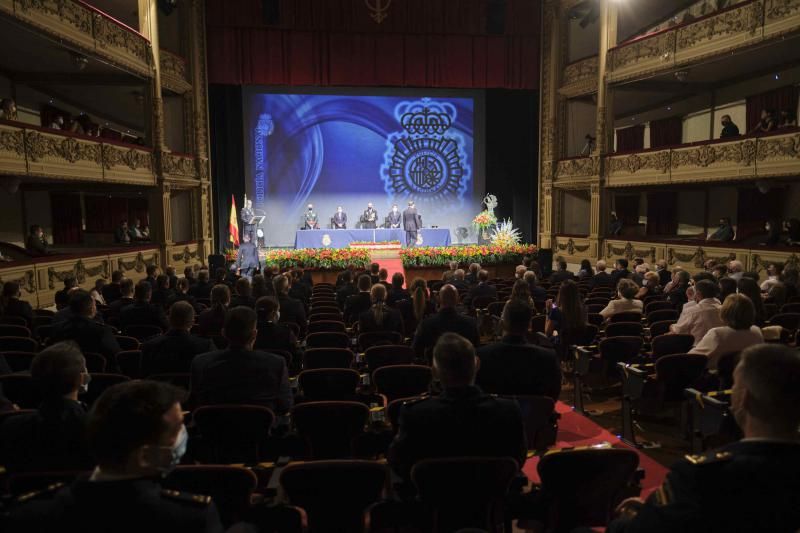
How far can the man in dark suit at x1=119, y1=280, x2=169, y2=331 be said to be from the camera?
19.1 feet

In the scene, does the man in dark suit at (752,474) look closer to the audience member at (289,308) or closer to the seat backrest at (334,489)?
the seat backrest at (334,489)

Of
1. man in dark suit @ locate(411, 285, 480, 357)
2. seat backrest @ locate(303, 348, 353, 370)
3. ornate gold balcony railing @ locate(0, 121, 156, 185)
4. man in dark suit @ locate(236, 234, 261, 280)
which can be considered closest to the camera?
seat backrest @ locate(303, 348, 353, 370)

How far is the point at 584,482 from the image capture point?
2238 mm

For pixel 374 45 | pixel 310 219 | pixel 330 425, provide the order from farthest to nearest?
pixel 310 219 < pixel 374 45 < pixel 330 425

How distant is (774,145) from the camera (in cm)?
1138

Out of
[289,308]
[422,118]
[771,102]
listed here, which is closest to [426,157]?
[422,118]

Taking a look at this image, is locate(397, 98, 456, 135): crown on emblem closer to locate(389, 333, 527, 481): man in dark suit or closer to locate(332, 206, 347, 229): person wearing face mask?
locate(332, 206, 347, 229): person wearing face mask

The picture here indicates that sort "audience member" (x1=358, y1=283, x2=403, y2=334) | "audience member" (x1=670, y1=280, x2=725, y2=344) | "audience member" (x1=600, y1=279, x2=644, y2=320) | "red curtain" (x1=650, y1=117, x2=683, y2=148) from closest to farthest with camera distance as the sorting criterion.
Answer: "audience member" (x1=670, y1=280, x2=725, y2=344)
"audience member" (x1=358, y1=283, x2=403, y2=334)
"audience member" (x1=600, y1=279, x2=644, y2=320)
"red curtain" (x1=650, y1=117, x2=683, y2=148)

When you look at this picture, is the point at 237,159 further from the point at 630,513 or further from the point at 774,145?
the point at 630,513

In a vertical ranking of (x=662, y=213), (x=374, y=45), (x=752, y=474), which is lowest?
(x=752, y=474)

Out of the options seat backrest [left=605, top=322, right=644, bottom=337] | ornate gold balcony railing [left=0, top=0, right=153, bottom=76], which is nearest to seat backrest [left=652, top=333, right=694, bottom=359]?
seat backrest [left=605, top=322, right=644, bottom=337]

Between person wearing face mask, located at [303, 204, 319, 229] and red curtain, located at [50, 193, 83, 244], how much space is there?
635 cm

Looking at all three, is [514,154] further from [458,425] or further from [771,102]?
[458,425]

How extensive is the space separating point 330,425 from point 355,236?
587 inches
